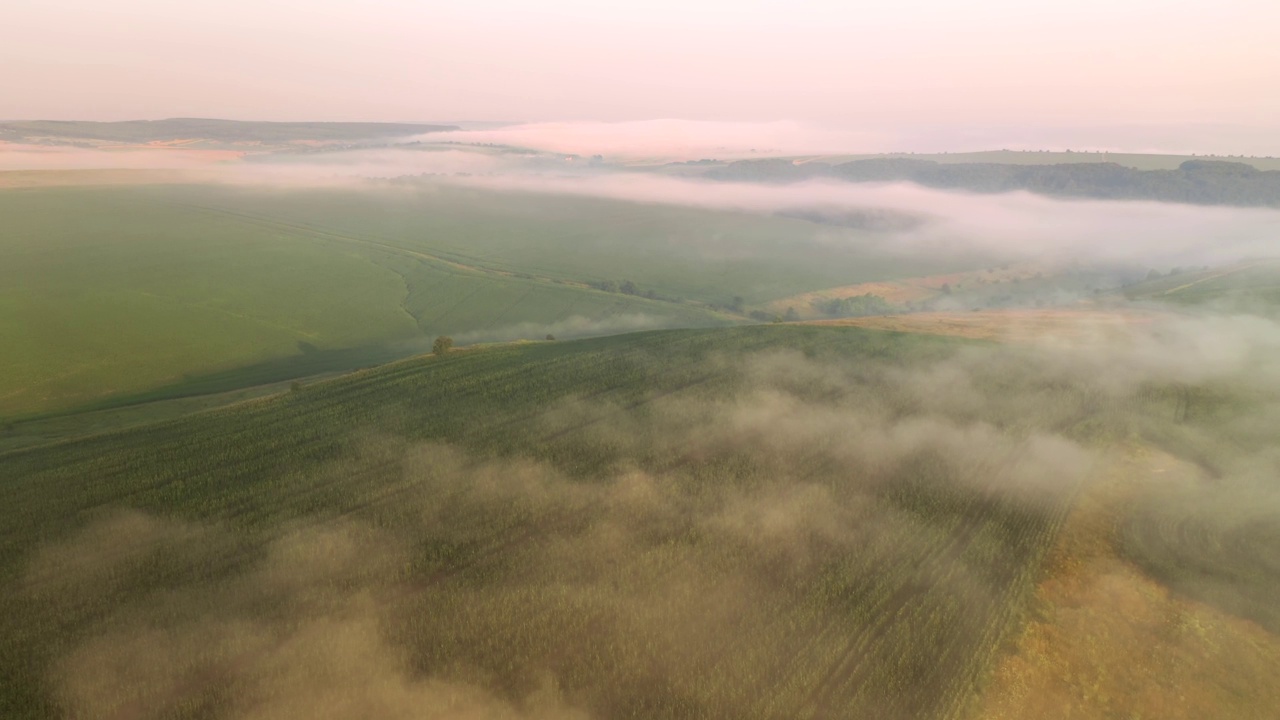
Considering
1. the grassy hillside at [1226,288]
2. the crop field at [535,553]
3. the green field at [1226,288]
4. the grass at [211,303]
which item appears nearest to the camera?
the crop field at [535,553]

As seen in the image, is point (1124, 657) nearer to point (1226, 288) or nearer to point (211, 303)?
point (1226, 288)

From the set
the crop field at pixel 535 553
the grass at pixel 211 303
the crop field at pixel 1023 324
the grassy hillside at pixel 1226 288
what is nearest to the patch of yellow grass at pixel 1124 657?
the crop field at pixel 535 553

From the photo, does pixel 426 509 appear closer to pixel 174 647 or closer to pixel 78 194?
pixel 174 647

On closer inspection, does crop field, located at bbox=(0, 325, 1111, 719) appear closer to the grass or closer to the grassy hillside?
the grass

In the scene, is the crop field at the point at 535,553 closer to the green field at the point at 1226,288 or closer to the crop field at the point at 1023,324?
the crop field at the point at 1023,324

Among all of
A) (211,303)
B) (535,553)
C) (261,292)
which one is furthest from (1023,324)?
(211,303)

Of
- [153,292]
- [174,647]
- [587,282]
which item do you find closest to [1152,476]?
[174,647]
